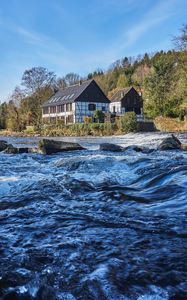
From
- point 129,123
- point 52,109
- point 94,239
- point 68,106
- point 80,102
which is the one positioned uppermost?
point 80,102

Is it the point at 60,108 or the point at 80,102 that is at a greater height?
the point at 80,102

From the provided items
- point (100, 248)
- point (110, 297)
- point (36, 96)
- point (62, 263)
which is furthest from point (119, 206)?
point (36, 96)

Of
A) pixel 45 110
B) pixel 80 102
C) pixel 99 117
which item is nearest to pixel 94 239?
pixel 99 117

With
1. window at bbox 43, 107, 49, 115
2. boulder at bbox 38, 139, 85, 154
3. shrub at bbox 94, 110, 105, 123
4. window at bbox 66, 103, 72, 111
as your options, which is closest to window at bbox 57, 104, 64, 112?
window at bbox 66, 103, 72, 111

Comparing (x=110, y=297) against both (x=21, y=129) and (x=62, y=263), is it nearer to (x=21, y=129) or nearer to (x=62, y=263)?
(x=62, y=263)

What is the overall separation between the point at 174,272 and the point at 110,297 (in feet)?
2.43

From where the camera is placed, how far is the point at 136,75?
3622 inches

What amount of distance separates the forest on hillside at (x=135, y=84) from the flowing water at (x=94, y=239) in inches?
1210

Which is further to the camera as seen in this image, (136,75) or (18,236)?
(136,75)

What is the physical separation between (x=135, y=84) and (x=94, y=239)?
3313 inches

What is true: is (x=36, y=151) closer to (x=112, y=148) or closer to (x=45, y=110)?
(x=112, y=148)

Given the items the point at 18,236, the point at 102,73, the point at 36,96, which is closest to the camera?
the point at 18,236

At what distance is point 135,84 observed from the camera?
85812mm

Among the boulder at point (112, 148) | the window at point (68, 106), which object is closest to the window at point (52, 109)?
the window at point (68, 106)
